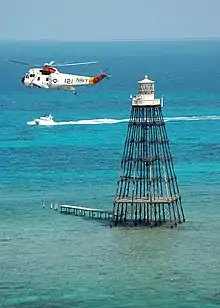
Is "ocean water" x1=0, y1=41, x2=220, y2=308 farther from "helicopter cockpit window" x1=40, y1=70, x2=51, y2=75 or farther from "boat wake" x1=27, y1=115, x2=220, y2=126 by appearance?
"boat wake" x1=27, y1=115, x2=220, y2=126

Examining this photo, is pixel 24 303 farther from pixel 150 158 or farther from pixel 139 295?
pixel 150 158

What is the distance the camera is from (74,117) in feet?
521

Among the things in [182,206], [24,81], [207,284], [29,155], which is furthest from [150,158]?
[29,155]

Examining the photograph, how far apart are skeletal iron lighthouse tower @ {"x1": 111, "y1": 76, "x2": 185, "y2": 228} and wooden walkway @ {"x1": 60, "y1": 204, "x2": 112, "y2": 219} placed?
757 mm

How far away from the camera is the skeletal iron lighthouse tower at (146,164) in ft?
271

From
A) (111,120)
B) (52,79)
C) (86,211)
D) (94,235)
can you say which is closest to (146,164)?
(86,211)

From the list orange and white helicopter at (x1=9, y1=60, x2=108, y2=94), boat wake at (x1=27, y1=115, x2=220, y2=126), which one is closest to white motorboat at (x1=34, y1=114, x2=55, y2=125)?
boat wake at (x1=27, y1=115, x2=220, y2=126)

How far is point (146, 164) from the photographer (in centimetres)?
8419

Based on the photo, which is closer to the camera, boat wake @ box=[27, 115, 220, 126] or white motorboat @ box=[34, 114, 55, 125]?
white motorboat @ box=[34, 114, 55, 125]

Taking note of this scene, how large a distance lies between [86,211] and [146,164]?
228 inches

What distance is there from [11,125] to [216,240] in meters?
74.1

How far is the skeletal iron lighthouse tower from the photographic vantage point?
8269 centimetres

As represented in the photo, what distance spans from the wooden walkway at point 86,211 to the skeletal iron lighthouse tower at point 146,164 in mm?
757

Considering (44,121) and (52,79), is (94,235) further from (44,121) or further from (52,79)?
(44,121)
